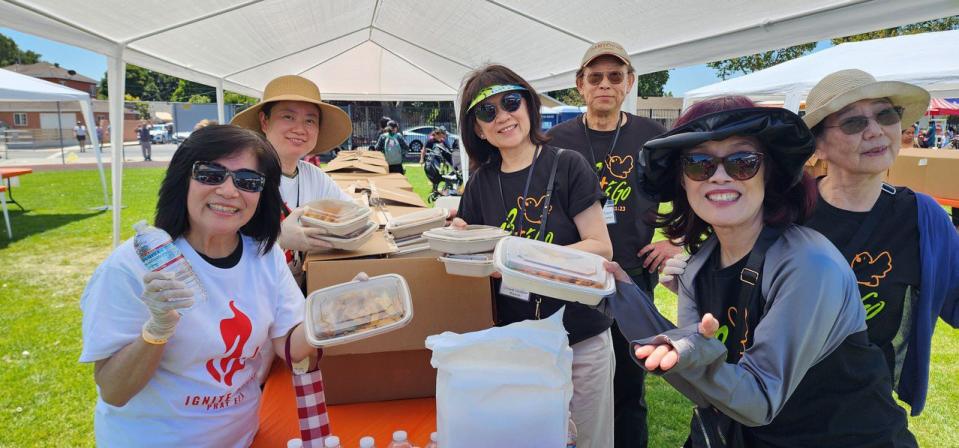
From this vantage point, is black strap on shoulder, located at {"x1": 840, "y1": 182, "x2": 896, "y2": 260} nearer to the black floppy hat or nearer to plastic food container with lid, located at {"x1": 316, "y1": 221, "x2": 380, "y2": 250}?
the black floppy hat

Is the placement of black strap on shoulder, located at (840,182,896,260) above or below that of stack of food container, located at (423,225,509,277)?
above

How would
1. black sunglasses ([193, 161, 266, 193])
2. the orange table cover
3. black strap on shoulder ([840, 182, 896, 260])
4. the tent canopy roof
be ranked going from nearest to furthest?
black sunglasses ([193, 161, 266, 193]) → black strap on shoulder ([840, 182, 896, 260]) → the orange table cover → the tent canopy roof

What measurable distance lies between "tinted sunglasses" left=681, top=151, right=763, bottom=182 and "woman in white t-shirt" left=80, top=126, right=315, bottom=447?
4.12 ft

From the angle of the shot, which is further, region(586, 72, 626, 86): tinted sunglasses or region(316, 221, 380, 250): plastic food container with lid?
region(586, 72, 626, 86): tinted sunglasses

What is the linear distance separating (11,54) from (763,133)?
325 feet

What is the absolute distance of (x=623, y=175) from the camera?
262 centimetres

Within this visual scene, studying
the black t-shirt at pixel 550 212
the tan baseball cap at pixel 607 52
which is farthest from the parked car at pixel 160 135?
the black t-shirt at pixel 550 212

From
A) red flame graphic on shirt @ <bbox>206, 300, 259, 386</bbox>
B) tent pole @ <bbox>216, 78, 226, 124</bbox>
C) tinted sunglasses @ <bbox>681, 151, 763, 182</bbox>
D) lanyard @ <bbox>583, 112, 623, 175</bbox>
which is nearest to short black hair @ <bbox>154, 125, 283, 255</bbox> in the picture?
red flame graphic on shirt @ <bbox>206, 300, 259, 386</bbox>

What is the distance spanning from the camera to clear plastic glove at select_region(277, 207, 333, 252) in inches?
72.3

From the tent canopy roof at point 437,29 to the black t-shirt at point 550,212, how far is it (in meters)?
1.78

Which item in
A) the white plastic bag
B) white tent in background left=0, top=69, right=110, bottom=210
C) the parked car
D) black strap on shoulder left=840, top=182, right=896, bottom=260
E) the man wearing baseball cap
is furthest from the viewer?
the parked car

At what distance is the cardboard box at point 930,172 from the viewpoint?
7797mm

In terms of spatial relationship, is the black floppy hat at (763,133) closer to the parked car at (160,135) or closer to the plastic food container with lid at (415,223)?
the plastic food container with lid at (415,223)

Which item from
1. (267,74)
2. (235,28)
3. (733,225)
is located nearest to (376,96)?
(267,74)
